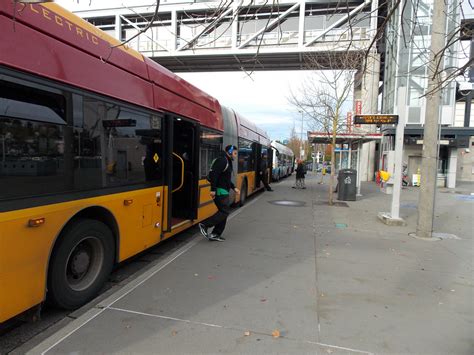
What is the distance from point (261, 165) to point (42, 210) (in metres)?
12.8

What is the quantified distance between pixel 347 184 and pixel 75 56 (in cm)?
1272

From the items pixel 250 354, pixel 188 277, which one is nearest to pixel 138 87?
pixel 188 277

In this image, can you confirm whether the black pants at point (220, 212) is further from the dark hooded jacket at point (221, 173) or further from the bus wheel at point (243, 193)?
the bus wheel at point (243, 193)

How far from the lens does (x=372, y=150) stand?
30969 millimetres

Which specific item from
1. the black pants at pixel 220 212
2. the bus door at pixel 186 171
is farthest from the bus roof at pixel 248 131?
the black pants at pixel 220 212

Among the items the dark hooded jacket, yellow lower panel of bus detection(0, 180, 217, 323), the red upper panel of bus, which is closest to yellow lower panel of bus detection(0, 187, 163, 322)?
yellow lower panel of bus detection(0, 180, 217, 323)

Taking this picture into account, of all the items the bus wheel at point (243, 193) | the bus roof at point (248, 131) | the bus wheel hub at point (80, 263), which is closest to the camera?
the bus wheel hub at point (80, 263)

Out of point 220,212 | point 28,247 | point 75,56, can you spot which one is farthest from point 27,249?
point 220,212

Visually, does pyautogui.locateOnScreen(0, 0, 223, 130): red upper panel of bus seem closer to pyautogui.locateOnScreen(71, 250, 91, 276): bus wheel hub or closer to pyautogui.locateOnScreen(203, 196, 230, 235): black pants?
pyautogui.locateOnScreen(71, 250, 91, 276): bus wheel hub

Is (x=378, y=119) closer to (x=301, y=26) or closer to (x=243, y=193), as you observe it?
(x=243, y=193)

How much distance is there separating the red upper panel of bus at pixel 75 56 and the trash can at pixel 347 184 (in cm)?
1042

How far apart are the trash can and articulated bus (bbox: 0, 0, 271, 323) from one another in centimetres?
1033

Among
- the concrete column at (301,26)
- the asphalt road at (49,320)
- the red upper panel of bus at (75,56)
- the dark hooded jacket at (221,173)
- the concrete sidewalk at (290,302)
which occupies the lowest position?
the asphalt road at (49,320)

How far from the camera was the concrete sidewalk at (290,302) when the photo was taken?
3.13 metres
